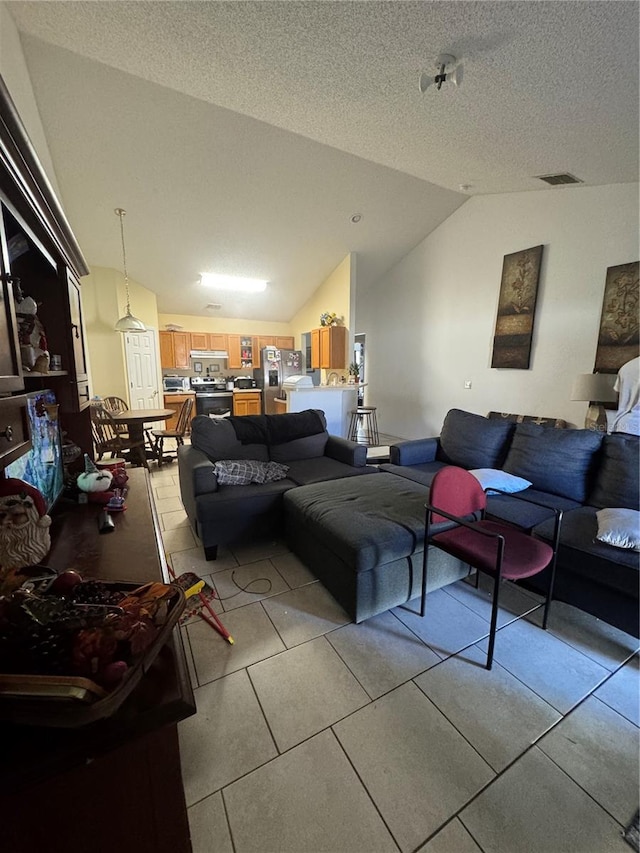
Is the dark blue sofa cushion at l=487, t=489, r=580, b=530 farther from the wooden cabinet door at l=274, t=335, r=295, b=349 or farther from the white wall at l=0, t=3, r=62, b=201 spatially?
the wooden cabinet door at l=274, t=335, r=295, b=349

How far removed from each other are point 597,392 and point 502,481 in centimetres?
177

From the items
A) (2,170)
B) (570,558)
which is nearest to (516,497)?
(570,558)

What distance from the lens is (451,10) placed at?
4.90 ft

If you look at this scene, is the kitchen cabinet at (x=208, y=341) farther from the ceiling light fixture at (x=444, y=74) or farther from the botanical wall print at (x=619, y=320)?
the botanical wall print at (x=619, y=320)

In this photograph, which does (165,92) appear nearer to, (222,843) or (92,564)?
(92,564)

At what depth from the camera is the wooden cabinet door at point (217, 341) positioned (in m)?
7.03

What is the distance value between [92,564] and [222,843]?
0.90m

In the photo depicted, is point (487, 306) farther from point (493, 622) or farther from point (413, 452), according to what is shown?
point (493, 622)

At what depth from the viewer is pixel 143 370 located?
5.75 meters

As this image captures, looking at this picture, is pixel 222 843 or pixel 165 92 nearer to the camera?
pixel 222 843

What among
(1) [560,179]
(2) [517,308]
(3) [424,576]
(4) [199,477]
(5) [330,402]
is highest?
(1) [560,179]

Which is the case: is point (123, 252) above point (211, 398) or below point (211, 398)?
above

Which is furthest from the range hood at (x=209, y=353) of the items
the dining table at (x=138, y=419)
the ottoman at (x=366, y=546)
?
the ottoman at (x=366, y=546)

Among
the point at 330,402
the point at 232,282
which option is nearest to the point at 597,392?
the point at 330,402
